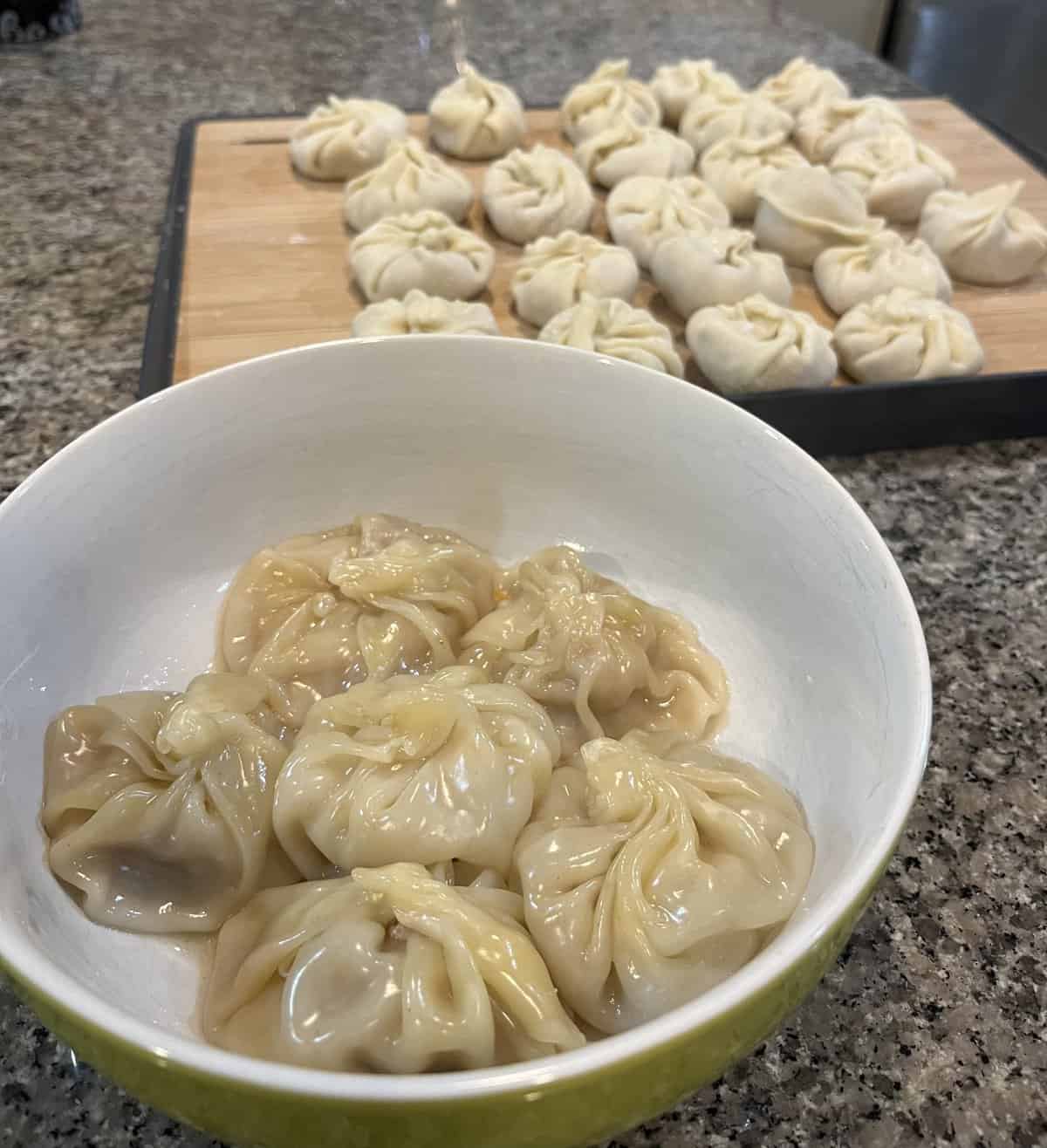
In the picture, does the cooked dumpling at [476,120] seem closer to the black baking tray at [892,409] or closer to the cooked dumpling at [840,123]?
the cooked dumpling at [840,123]

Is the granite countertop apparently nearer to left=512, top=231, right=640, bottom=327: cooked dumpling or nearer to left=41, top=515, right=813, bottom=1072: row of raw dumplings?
left=41, top=515, right=813, bottom=1072: row of raw dumplings

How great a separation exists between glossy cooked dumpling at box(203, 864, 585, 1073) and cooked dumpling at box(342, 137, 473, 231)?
1451 mm

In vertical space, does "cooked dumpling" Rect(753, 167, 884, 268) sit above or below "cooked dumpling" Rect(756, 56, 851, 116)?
below

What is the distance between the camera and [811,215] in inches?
72.2

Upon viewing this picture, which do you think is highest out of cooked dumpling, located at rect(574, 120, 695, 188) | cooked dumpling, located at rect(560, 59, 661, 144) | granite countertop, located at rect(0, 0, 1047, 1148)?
cooked dumpling, located at rect(560, 59, 661, 144)

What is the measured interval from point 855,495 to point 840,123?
132 centimetres

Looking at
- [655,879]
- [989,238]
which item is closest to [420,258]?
[989,238]

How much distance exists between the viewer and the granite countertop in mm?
724

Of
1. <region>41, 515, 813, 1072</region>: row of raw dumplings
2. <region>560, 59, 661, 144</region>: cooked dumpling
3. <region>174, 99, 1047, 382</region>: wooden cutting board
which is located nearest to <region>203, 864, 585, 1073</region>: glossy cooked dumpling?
<region>41, 515, 813, 1072</region>: row of raw dumplings

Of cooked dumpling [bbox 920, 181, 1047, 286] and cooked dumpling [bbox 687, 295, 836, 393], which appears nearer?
cooked dumpling [bbox 687, 295, 836, 393]

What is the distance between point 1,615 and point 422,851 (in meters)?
0.39

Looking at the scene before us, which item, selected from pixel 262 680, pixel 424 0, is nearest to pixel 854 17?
pixel 424 0

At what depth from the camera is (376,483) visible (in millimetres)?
1132

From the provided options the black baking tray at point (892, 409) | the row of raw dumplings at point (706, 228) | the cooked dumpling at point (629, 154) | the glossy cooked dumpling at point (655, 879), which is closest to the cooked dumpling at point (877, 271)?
the row of raw dumplings at point (706, 228)
